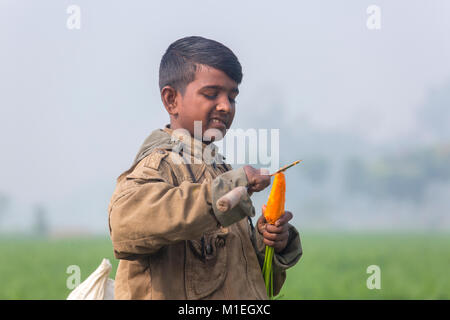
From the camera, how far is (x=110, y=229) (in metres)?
2.61

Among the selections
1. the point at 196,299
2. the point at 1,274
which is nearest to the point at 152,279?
the point at 196,299

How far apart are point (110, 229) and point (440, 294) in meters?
9.54

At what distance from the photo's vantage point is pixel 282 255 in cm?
324

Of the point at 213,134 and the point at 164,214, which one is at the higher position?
the point at 213,134

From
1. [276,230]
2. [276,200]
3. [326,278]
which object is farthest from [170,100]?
[326,278]

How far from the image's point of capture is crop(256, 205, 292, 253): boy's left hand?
2.97m

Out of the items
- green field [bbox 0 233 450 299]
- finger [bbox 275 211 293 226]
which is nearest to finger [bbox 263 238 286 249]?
finger [bbox 275 211 293 226]

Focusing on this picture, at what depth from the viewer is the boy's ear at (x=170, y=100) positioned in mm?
3049

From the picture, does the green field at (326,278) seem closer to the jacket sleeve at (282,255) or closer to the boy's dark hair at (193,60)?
the jacket sleeve at (282,255)

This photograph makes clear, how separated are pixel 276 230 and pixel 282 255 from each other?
1.08 feet

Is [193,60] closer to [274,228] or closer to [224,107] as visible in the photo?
[224,107]

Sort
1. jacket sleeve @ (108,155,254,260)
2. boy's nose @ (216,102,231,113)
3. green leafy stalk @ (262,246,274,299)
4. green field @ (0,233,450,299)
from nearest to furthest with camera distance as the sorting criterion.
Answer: jacket sleeve @ (108,155,254,260), boy's nose @ (216,102,231,113), green leafy stalk @ (262,246,274,299), green field @ (0,233,450,299)

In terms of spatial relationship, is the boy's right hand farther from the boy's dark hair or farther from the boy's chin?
the boy's dark hair

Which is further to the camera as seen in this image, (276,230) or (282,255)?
(282,255)
